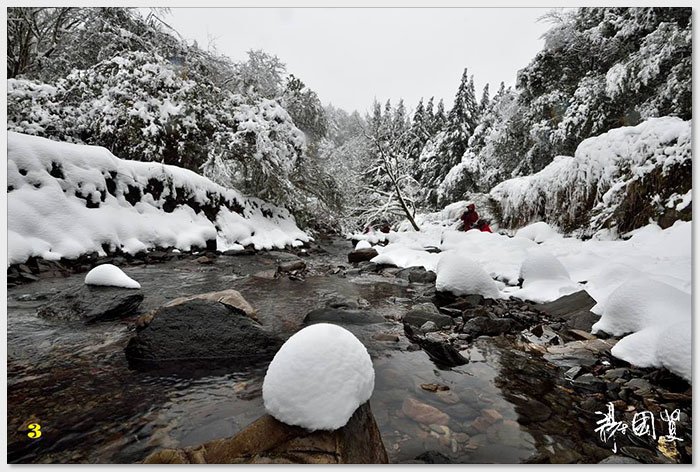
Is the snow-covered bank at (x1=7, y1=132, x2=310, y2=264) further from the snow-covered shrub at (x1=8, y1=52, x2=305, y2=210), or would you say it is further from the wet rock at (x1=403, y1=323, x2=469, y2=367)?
the wet rock at (x1=403, y1=323, x2=469, y2=367)

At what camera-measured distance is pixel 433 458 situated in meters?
1.62

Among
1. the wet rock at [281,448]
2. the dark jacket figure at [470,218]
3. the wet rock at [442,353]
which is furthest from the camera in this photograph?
the dark jacket figure at [470,218]

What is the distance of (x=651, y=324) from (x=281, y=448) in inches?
104

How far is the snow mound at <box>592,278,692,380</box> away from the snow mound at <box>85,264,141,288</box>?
181 inches

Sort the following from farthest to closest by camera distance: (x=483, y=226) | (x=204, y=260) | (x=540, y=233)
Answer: (x=483, y=226) < (x=540, y=233) < (x=204, y=260)

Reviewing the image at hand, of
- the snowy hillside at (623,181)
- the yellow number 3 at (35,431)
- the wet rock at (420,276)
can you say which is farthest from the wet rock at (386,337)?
the snowy hillside at (623,181)

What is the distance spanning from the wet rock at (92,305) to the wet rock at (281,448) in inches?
89.0

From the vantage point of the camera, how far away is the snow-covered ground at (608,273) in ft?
7.34

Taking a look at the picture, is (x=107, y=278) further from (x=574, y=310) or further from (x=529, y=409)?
(x=574, y=310)

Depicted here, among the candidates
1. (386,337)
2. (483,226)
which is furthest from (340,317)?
(483,226)

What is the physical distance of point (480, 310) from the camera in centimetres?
368

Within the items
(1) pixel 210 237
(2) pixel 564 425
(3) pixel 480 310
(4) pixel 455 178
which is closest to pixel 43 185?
(1) pixel 210 237

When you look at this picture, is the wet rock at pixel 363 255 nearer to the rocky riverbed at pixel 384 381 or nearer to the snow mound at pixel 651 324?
the rocky riverbed at pixel 384 381

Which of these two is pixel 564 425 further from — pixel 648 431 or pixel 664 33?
pixel 664 33
